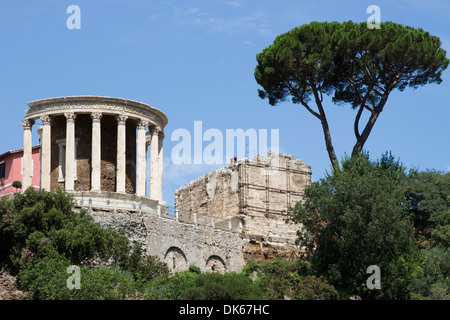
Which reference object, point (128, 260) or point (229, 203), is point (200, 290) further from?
point (229, 203)

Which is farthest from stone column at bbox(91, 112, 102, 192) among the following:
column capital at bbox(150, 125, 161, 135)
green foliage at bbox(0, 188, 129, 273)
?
green foliage at bbox(0, 188, 129, 273)

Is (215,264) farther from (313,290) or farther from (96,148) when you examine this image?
(313,290)

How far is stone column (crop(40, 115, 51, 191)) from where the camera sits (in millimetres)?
48344

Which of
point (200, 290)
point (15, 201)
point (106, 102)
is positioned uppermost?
point (106, 102)

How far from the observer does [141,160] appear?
49.4 meters

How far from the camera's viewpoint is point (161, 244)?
4594 cm

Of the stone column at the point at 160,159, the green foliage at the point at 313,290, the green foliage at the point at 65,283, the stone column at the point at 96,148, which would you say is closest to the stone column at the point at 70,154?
the stone column at the point at 96,148

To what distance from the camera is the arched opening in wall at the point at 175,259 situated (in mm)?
46000

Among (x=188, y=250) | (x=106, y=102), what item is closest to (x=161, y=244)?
(x=188, y=250)

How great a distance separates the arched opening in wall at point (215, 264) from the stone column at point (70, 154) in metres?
7.01

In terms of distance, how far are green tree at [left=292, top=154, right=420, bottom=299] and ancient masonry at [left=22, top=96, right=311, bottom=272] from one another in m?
6.76

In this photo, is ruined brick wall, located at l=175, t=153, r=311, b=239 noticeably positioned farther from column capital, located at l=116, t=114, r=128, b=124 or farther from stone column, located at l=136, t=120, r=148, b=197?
column capital, located at l=116, t=114, r=128, b=124

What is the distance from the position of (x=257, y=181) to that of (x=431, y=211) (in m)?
13.2

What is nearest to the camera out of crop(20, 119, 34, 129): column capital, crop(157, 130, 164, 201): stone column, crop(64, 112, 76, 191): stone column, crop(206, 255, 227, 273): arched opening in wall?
crop(206, 255, 227, 273): arched opening in wall
